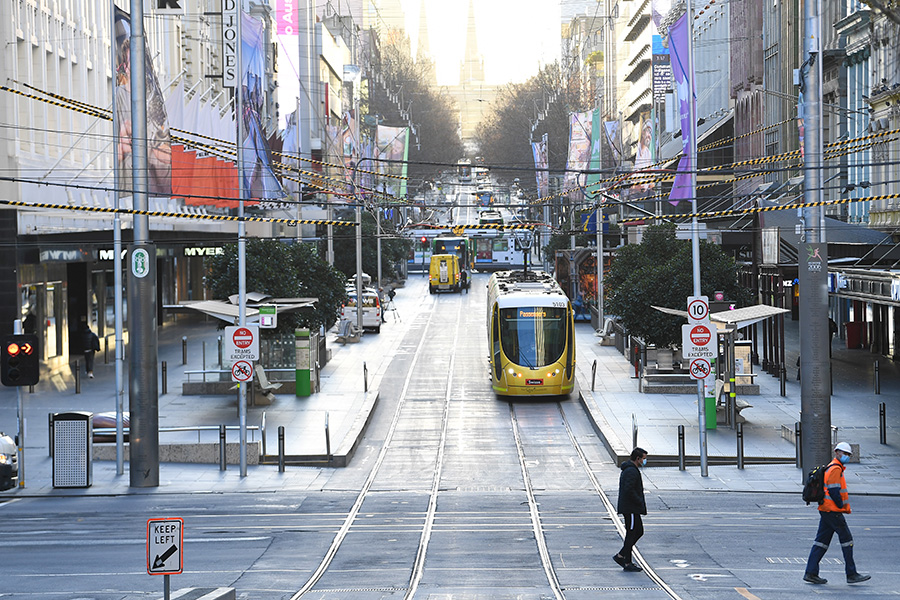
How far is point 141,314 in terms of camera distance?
2423cm

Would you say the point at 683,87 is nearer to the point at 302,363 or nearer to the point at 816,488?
the point at 302,363

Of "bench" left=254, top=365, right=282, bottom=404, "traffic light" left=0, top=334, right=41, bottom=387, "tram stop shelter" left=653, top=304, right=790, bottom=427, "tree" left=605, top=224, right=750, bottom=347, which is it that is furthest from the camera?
"tree" left=605, top=224, right=750, bottom=347

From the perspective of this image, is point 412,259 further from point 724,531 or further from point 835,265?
point 724,531

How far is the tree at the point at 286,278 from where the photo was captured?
38.5 m

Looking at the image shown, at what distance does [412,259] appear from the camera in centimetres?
11350

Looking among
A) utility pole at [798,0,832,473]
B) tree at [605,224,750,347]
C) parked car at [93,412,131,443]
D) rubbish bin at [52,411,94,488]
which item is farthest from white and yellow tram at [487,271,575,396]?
rubbish bin at [52,411,94,488]

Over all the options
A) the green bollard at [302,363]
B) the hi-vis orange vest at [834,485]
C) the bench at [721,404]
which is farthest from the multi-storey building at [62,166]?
the hi-vis orange vest at [834,485]

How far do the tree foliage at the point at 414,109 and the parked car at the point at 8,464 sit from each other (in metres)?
121

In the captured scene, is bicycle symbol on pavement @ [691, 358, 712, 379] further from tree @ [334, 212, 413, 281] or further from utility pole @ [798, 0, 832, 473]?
tree @ [334, 212, 413, 281]

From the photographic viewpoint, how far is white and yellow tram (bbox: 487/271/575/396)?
35.6 metres

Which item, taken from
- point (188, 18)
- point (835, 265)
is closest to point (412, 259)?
point (188, 18)

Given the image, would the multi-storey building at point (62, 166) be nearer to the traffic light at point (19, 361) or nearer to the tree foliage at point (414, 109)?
the traffic light at point (19, 361)

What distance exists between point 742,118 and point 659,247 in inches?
787

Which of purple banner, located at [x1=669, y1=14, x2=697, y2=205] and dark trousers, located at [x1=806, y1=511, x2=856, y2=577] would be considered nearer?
dark trousers, located at [x1=806, y1=511, x2=856, y2=577]
